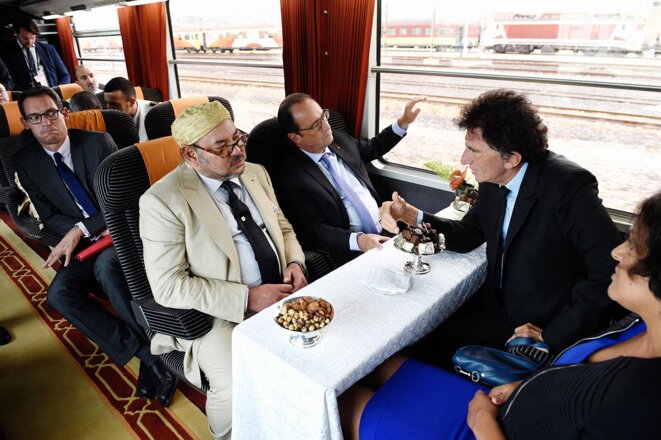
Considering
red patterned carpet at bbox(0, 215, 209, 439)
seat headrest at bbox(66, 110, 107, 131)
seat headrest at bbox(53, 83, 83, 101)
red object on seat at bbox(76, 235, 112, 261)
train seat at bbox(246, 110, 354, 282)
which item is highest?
seat headrest at bbox(53, 83, 83, 101)

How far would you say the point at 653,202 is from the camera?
3.13 feet

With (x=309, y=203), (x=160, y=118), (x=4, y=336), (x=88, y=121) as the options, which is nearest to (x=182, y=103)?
(x=160, y=118)

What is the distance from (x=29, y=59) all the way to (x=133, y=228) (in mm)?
5366

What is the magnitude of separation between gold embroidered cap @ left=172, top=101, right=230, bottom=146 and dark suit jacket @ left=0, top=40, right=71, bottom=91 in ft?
17.5

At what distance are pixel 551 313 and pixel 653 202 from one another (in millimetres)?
836

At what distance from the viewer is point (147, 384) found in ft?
7.08

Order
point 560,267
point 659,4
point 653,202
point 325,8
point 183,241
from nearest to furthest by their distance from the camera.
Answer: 1. point 653,202
2. point 560,267
3. point 183,241
4. point 659,4
5. point 325,8

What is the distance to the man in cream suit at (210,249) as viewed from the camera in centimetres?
169

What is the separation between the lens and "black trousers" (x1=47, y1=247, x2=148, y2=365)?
2239 millimetres

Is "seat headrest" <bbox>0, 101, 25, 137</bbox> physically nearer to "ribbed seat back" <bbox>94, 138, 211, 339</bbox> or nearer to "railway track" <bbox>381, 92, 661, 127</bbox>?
"ribbed seat back" <bbox>94, 138, 211, 339</bbox>

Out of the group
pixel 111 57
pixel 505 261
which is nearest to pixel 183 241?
pixel 505 261

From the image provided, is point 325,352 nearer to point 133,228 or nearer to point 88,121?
point 133,228

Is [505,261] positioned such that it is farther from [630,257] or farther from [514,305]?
[630,257]

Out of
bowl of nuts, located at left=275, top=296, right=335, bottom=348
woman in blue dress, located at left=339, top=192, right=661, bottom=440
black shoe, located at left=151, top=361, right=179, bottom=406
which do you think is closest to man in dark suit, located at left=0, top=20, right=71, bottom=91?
black shoe, located at left=151, top=361, right=179, bottom=406
